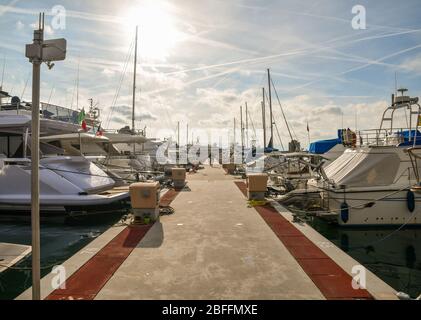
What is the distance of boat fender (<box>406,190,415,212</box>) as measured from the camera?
11.0 m

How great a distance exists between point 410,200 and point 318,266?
7.15 metres

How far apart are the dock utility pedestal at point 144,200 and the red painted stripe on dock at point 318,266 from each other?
4.18 meters

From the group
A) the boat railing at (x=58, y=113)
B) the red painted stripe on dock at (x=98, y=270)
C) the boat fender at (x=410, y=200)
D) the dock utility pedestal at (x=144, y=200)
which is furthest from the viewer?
the boat railing at (x=58, y=113)

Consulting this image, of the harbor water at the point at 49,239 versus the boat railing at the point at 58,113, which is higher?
the boat railing at the point at 58,113

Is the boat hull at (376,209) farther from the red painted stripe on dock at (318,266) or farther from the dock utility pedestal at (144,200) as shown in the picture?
the dock utility pedestal at (144,200)

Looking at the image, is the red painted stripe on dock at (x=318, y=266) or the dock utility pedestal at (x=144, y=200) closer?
the red painted stripe on dock at (x=318, y=266)

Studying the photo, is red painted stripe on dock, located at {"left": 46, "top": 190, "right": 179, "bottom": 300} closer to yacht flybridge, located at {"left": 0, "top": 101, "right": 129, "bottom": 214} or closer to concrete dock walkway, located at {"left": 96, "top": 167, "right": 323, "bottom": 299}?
concrete dock walkway, located at {"left": 96, "top": 167, "right": 323, "bottom": 299}

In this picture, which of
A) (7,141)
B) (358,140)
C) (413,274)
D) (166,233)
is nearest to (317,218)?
(358,140)

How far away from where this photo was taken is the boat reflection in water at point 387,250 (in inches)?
284

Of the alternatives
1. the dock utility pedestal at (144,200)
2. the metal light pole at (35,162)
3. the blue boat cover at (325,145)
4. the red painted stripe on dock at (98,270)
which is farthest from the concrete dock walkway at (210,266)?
the blue boat cover at (325,145)

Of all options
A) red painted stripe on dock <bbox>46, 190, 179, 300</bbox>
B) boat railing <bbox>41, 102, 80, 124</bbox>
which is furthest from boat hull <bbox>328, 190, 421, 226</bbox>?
boat railing <bbox>41, 102, 80, 124</bbox>
